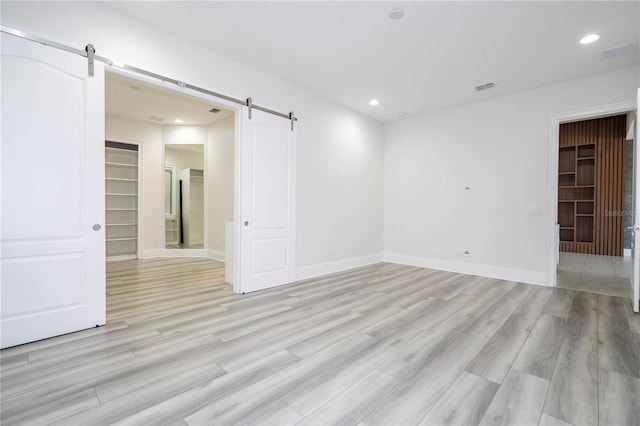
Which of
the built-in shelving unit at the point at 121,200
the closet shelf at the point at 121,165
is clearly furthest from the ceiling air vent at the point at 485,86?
the closet shelf at the point at 121,165

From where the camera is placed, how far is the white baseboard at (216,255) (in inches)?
254

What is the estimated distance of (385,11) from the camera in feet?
9.23

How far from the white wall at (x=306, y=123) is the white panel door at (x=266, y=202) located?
27 centimetres

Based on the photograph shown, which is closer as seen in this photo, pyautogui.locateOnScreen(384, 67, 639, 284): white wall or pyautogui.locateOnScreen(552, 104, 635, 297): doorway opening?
pyautogui.locateOnScreen(384, 67, 639, 284): white wall

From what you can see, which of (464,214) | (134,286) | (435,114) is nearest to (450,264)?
(464,214)

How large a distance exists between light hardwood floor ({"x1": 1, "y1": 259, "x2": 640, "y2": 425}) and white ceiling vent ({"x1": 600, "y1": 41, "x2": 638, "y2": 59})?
2.94m

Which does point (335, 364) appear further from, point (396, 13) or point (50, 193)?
point (396, 13)

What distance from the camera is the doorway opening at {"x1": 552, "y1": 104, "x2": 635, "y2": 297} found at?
670cm

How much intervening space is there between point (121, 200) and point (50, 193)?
15.3 ft

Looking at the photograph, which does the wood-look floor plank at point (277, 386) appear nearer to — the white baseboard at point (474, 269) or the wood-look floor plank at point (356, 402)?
the wood-look floor plank at point (356, 402)

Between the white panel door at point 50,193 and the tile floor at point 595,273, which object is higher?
the white panel door at point 50,193

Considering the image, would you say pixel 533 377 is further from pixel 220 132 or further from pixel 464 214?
pixel 220 132

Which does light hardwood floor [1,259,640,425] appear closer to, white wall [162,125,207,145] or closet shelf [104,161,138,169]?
closet shelf [104,161,138,169]

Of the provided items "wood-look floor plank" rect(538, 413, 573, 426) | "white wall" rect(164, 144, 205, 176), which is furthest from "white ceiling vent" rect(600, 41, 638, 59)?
"white wall" rect(164, 144, 205, 176)
